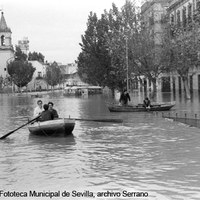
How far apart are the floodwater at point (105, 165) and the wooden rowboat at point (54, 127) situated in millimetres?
342

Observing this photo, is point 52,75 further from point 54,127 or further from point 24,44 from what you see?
point 54,127

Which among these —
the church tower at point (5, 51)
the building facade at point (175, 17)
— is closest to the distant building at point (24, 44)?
the church tower at point (5, 51)

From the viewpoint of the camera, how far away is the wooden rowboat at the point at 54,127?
1818 centimetres

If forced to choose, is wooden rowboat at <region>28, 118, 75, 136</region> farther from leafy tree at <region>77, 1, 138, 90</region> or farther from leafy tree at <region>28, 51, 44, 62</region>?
leafy tree at <region>28, 51, 44, 62</region>

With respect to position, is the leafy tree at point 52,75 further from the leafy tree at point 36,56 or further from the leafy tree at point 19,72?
the leafy tree at point 19,72

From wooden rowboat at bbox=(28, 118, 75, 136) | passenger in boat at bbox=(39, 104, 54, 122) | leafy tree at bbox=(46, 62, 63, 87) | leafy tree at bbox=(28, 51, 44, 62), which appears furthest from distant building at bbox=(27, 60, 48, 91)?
wooden rowboat at bbox=(28, 118, 75, 136)

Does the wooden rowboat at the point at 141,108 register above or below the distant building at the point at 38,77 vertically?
below

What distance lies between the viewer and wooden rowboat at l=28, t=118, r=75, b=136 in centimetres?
1818

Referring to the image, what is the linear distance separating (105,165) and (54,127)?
630cm

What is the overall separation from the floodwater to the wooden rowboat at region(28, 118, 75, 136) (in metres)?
0.34

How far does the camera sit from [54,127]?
18.2m

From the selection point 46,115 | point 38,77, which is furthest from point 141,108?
point 38,77

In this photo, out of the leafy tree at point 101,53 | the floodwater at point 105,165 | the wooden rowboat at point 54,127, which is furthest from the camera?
the leafy tree at point 101,53

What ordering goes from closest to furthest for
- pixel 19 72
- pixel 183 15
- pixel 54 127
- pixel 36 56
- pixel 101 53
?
pixel 54 127
pixel 101 53
pixel 183 15
pixel 19 72
pixel 36 56
